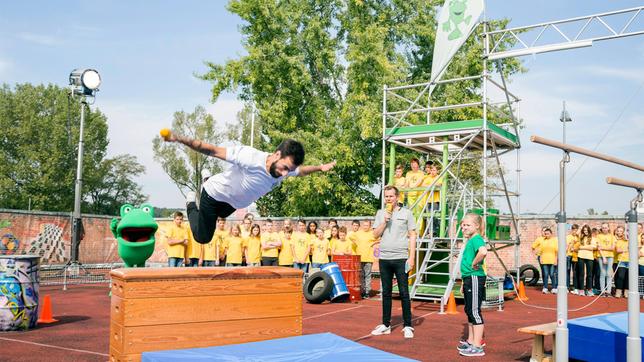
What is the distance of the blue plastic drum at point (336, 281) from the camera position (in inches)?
486

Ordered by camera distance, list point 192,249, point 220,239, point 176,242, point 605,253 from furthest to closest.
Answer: point 220,239
point 605,253
point 192,249
point 176,242

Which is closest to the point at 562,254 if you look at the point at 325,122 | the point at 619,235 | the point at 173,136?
the point at 173,136

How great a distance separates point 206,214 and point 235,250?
29.0 ft

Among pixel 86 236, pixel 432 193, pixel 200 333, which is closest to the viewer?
pixel 200 333

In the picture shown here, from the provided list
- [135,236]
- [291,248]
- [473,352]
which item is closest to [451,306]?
[473,352]

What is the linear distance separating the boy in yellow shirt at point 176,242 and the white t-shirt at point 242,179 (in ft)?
25.7

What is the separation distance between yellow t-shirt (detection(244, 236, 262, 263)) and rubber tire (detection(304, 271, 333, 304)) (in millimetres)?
2353

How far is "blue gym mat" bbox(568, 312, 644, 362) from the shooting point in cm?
Result: 590

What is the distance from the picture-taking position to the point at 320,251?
14.1 meters

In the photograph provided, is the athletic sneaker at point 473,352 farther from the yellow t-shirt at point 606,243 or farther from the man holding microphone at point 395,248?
the yellow t-shirt at point 606,243

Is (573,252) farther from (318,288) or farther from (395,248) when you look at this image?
(395,248)

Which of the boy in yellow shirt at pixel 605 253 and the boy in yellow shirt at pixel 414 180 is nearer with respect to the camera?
the boy in yellow shirt at pixel 414 180

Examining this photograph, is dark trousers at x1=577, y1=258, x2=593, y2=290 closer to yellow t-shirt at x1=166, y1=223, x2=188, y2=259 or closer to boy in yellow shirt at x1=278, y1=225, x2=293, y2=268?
boy in yellow shirt at x1=278, y1=225, x2=293, y2=268

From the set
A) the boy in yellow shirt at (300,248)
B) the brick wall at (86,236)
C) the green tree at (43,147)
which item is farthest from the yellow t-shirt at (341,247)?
the green tree at (43,147)
